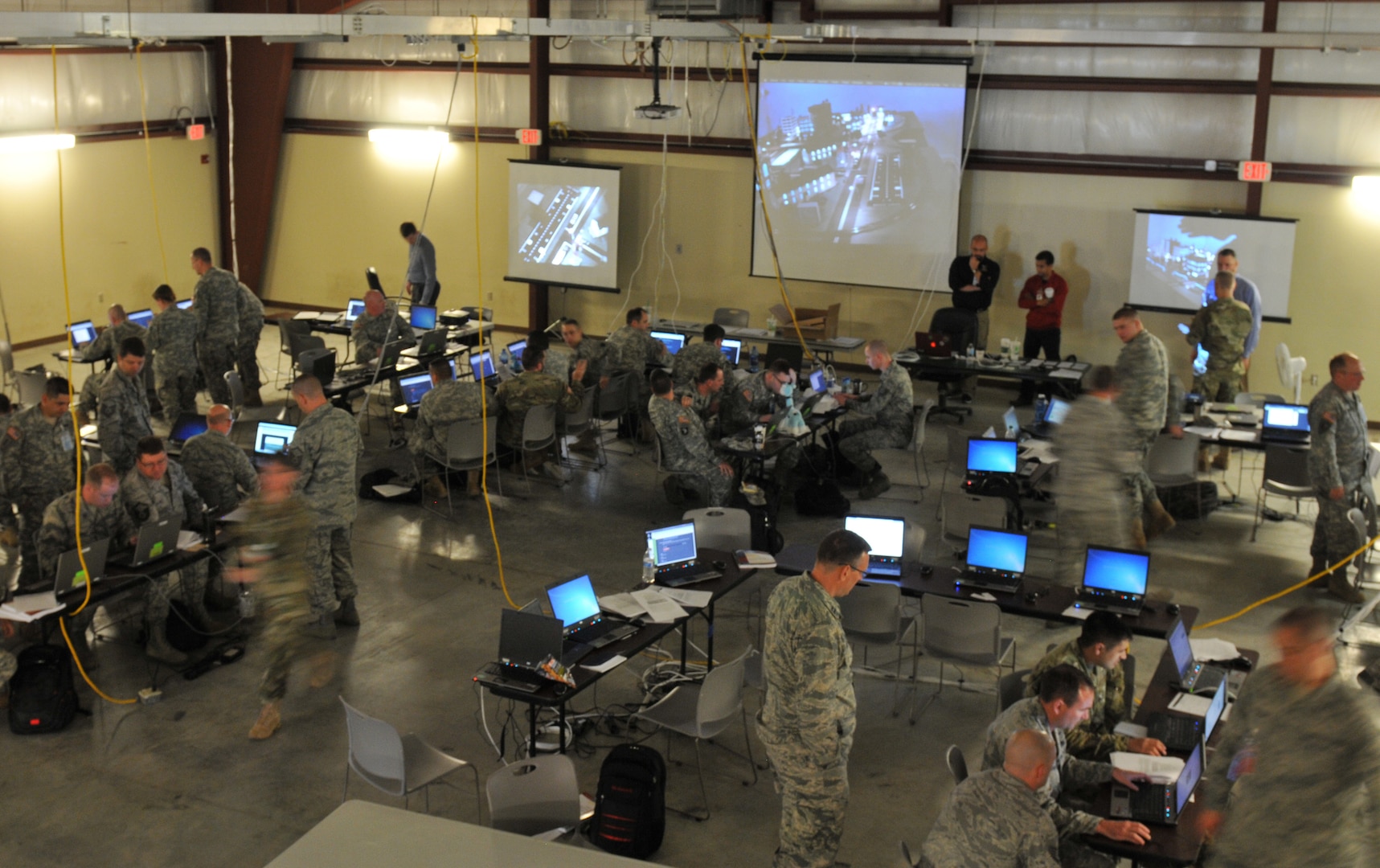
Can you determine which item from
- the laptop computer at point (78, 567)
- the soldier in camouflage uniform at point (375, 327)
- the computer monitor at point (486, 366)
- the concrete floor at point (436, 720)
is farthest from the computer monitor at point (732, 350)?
the laptop computer at point (78, 567)

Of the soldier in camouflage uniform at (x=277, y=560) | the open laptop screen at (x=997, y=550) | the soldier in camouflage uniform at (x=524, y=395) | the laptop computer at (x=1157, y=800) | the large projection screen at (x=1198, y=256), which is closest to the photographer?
the laptop computer at (x=1157, y=800)

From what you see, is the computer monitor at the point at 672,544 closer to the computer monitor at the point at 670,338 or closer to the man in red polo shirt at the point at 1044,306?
the computer monitor at the point at 670,338

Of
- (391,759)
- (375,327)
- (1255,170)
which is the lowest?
(391,759)

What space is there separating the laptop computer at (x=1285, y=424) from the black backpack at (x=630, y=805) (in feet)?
20.6

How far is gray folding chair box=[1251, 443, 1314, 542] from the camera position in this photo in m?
9.41

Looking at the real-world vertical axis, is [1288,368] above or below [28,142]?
below

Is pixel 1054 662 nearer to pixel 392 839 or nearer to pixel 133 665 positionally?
pixel 392 839

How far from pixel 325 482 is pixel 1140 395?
539 centimetres

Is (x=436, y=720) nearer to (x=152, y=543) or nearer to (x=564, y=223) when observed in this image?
(x=152, y=543)

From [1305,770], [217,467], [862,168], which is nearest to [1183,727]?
[1305,770]

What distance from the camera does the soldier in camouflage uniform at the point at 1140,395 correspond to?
28.5 ft

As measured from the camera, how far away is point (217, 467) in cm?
816

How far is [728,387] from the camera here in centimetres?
1070

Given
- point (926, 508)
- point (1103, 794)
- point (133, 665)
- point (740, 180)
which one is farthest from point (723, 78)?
point (1103, 794)
